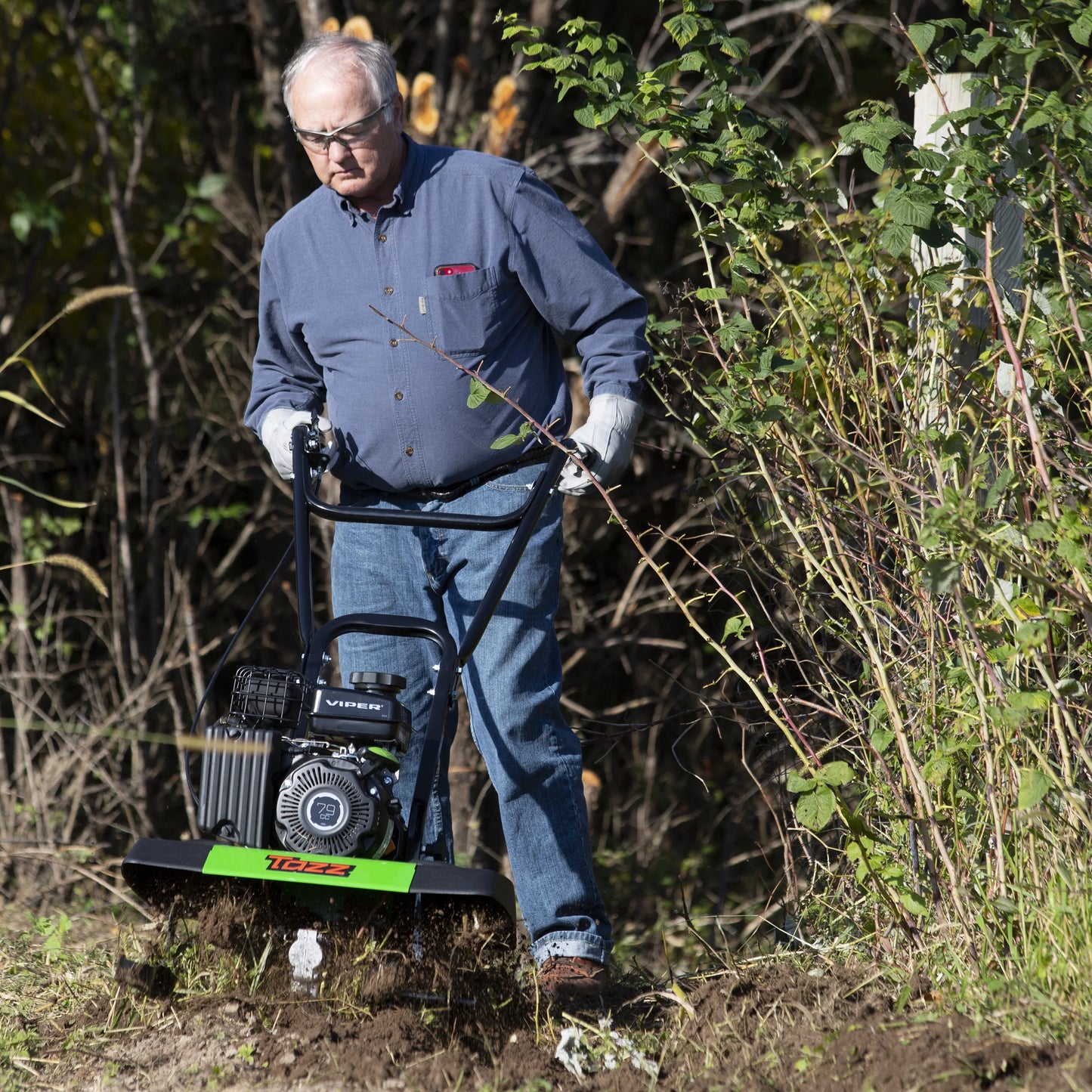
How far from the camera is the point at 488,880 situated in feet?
7.94

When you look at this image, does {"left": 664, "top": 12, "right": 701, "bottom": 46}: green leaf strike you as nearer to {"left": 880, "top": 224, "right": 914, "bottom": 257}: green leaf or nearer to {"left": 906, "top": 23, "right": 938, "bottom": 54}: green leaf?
{"left": 906, "top": 23, "right": 938, "bottom": 54}: green leaf

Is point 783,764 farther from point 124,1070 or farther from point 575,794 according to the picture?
point 124,1070

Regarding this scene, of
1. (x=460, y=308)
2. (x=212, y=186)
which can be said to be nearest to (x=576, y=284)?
(x=460, y=308)

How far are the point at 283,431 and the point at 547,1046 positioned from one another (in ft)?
5.15

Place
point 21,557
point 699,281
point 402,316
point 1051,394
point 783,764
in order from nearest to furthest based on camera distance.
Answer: point 1051,394, point 402,316, point 783,764, point 21,557, point 699,281

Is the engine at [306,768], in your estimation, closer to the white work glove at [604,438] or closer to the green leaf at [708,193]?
the white work glove at [604,438]

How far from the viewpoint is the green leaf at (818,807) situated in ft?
8.19

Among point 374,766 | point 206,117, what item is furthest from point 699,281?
point 374,766

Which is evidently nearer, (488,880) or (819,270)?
(488,880)

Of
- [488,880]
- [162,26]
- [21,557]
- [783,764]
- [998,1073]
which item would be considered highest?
[162,26]

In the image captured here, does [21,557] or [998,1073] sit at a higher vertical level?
[998,1073]

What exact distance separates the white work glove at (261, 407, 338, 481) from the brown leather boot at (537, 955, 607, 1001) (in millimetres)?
1314

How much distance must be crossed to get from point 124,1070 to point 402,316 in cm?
173

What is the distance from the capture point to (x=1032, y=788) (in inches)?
89.6
